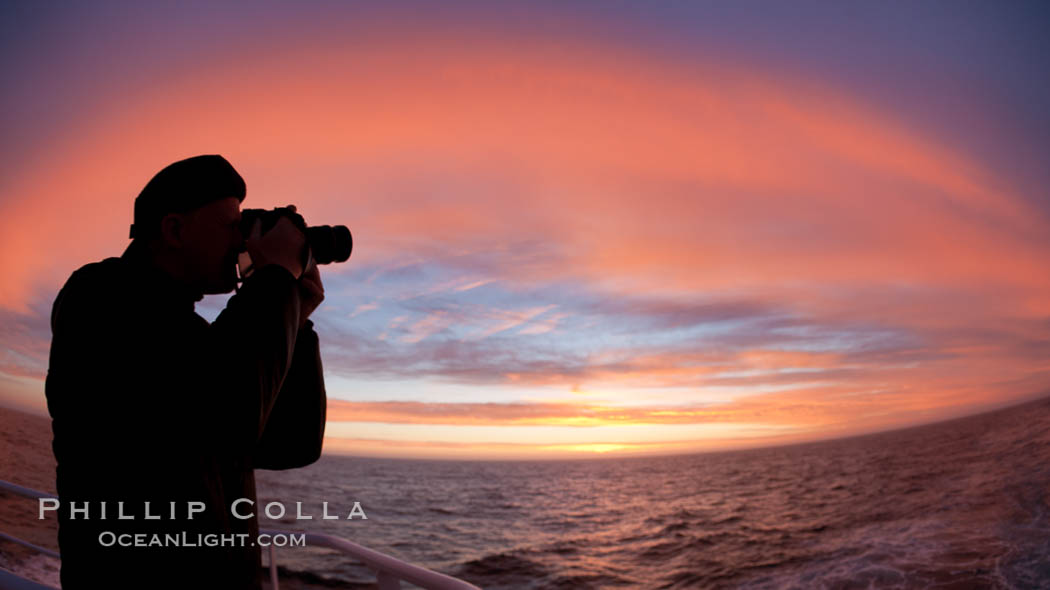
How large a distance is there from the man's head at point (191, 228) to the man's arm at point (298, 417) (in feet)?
0.71

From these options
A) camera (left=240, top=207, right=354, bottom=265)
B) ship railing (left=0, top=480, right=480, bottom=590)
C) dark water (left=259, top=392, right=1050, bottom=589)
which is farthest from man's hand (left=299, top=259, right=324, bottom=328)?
dark water (left=259, top=392, right=1050, bottom=589)

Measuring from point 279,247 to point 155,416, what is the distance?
0.28 metres

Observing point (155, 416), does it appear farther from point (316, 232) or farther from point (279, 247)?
point (316, 232)

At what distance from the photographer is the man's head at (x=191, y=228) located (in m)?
0.79

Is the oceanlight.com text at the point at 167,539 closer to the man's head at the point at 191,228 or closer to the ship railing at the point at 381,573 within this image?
the man's head at the point at 191,228

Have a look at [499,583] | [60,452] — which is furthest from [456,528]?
[60,452]

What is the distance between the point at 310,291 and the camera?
880 mm

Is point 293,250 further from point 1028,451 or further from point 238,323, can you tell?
point 1028,451

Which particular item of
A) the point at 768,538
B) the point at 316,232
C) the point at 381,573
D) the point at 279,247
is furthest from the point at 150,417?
the point at 768,538

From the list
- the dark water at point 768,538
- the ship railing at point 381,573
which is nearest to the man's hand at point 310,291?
the ship railing at point 381,573

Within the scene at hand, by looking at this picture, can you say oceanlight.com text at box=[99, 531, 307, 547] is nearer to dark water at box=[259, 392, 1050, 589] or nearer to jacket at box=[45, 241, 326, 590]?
jacket at box=[45, 241, 326, 590]

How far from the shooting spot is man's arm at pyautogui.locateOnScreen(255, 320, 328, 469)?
934 mm

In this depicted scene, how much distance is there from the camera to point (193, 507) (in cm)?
66

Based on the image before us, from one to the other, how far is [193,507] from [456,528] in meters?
18.0
